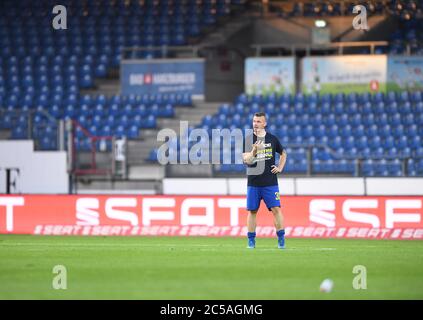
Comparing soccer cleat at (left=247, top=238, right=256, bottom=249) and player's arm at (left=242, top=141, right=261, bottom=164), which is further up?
player's arm at (left=242, top=141, right=261, bottom=164)

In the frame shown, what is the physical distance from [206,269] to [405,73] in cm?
1839

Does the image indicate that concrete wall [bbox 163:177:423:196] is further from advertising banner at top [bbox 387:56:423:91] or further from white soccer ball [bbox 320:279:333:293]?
white soccer ball [bbox 320:279:333:293]

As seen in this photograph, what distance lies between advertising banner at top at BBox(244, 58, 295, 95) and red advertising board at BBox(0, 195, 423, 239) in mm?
10141

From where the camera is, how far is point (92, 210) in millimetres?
20859

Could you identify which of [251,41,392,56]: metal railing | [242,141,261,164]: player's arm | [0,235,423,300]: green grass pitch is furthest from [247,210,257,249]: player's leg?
[251,41,392,56]: metal railing

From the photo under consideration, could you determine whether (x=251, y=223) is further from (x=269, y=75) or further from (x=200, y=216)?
(x=269, y=75)

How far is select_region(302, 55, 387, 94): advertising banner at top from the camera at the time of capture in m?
29.4

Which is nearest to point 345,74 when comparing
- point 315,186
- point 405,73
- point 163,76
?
point 405,73

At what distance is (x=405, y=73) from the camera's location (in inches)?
1156

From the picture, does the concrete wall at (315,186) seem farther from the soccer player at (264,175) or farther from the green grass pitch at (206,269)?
the soccer player at (264,175)

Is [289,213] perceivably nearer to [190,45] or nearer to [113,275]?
[113,275]

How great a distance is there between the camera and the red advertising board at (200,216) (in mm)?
19938

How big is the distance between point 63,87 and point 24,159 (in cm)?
625

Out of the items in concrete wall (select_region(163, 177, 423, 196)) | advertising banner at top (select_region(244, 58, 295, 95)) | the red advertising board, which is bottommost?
the red advertising board
